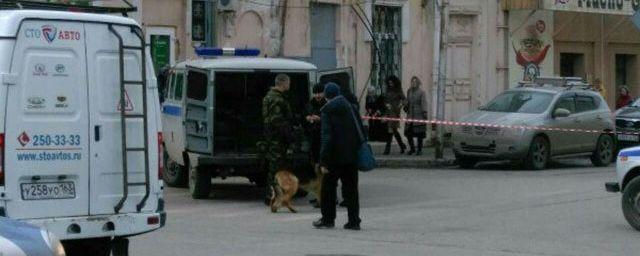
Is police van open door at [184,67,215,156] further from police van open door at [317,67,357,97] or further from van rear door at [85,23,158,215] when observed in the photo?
van rear door at [85,23,158,215]

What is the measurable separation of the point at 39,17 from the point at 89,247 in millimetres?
2188

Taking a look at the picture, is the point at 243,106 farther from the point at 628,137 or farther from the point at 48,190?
the point at 628,137

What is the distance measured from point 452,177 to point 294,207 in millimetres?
6105

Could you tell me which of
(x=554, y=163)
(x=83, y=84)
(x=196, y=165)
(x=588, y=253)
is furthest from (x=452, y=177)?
(x=83, y=84)

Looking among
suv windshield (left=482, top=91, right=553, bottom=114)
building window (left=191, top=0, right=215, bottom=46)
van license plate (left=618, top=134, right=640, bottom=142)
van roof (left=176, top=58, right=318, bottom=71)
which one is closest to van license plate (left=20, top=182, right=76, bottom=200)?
van roof (left=176, top=58, right=318, bottom=71)

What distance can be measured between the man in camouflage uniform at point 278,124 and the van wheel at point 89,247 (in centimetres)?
579

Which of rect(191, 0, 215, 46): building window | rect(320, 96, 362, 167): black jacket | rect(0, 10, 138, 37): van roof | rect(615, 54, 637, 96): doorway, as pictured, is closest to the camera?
rect(0, 10, 138, 37): van roof

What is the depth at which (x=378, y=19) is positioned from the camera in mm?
30562

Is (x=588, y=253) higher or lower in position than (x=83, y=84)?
lower

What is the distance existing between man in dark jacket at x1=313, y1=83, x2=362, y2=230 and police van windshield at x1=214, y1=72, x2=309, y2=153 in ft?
12.0

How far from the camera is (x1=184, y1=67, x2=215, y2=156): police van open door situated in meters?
18.3

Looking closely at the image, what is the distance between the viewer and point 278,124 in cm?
1731

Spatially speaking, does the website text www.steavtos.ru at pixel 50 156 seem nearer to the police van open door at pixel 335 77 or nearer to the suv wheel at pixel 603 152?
the police van open door at pixel 335 77

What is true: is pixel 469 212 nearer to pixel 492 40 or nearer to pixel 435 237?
pixel 435 237
